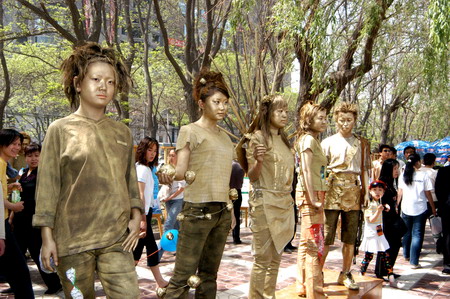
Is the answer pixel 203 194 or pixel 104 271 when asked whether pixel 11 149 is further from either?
pixel 104 271

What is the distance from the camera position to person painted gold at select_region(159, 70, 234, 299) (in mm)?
3191

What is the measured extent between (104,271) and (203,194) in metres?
1.07

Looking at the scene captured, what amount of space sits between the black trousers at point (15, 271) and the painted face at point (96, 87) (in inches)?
61.0

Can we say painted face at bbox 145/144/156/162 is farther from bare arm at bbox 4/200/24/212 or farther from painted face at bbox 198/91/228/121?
painted face at bbox 198/91/228/121

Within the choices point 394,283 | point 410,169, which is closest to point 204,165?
point 394,283

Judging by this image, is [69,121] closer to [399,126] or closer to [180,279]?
[180,279]

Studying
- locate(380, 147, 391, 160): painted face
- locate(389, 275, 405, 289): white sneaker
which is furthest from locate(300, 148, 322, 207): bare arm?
locate(380, 147, 391, 160): painted face

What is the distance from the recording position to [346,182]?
451 cm

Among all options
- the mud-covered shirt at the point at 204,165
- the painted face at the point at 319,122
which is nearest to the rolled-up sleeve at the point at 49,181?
the mud-covered shirt at the point at 204,165

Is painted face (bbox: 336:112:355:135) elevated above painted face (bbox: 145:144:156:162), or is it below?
above

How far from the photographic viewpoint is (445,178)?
603 centimetres

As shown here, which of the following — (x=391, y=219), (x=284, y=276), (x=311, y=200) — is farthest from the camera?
(x=391, y=219)

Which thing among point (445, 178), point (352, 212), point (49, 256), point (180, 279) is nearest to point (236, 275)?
point (352, 212)

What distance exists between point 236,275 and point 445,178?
127 inches
